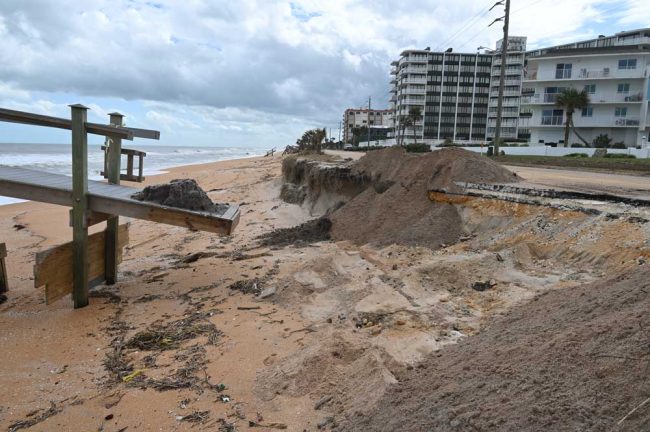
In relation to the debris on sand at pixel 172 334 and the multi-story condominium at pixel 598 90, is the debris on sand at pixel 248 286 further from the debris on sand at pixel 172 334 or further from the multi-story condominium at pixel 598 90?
the multi-story condominium at pixel 598 90

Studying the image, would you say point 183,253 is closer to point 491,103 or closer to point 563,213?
point 563,213

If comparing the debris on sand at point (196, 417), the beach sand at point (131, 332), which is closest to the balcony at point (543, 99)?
the beach sand at point (131, 332)

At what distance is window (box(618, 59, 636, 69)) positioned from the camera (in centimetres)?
4953

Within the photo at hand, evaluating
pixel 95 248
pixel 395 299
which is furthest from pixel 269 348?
pixel 95 248

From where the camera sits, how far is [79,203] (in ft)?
21.8

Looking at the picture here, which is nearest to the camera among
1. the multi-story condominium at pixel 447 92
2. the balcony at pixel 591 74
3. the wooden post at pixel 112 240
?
the wooden post at pixel 112 240

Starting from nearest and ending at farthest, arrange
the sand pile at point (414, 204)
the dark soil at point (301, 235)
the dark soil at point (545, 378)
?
the dark soil at point (545, 378), the sand pile at point (414, 204), the dark soil at point (301, 235)

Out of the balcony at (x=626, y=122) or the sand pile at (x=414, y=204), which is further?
the balcony at (x=626, y=122)

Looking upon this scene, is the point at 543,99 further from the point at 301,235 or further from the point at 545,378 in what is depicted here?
the point at 545,378

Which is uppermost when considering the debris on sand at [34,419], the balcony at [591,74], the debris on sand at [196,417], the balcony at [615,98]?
the balcony at [591,74]

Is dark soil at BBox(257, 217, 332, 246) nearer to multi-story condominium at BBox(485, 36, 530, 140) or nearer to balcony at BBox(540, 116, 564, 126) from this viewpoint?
balcony at BBox(540, 116, 564, 126)

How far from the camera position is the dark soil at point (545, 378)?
227 cm

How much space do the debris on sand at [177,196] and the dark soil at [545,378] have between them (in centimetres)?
445

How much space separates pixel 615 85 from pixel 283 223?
5080cm
